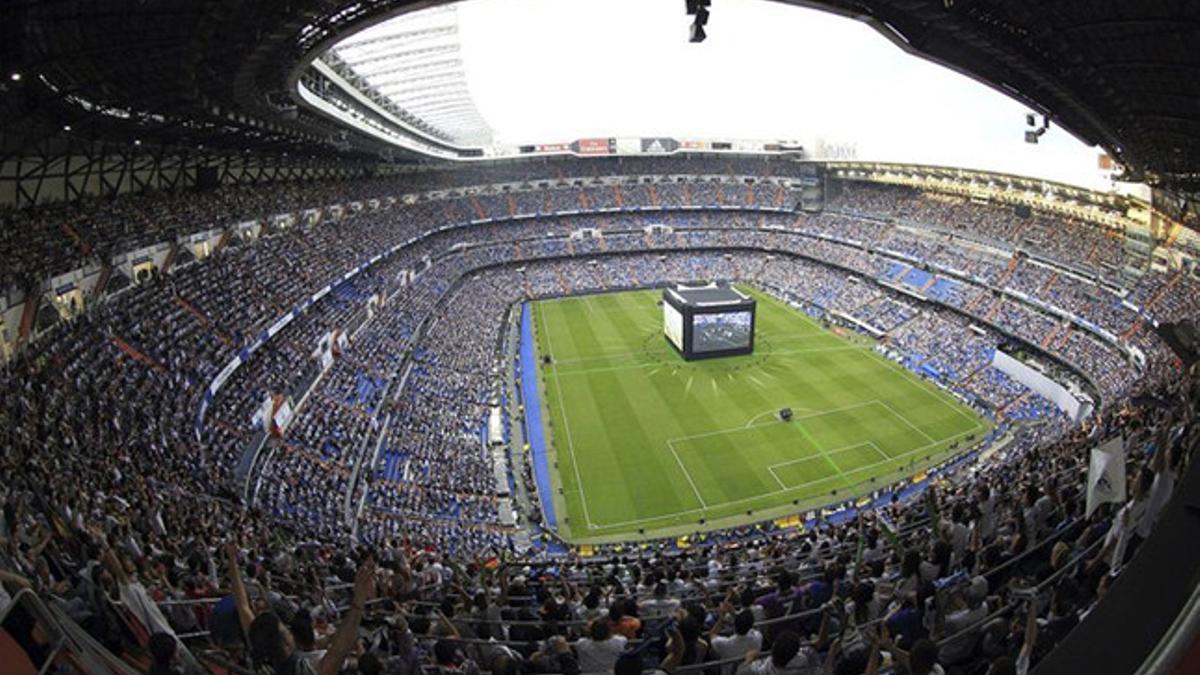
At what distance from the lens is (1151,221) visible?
113 ft

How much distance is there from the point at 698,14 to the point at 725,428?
23.8 metres

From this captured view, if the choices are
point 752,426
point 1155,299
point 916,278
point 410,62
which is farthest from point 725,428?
point 916,278

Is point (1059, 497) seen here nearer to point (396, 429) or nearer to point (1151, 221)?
point (396, 429)

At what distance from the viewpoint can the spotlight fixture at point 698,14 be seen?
11317mm

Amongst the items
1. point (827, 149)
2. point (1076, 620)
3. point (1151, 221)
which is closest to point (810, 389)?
point (1151, 221)

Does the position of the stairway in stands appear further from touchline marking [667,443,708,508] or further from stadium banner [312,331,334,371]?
stadium banner [312,331,334,371]

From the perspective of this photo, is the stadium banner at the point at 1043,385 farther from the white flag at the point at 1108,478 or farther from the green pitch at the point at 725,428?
the white flag at the point at 1108,478

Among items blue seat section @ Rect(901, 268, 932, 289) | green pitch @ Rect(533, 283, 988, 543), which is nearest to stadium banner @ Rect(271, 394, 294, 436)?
green pitch @ Rect(533, 283, 988, 543)

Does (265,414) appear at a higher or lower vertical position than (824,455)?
higher

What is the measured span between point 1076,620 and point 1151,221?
131 ft

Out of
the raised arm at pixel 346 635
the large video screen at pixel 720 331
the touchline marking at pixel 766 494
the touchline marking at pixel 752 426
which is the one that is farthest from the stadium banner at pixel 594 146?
the raised arm at pixel 346 635

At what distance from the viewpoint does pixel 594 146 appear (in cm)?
6981

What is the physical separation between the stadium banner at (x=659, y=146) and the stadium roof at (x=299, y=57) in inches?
2046

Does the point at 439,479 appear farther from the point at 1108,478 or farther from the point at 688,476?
the point at 1108,478
